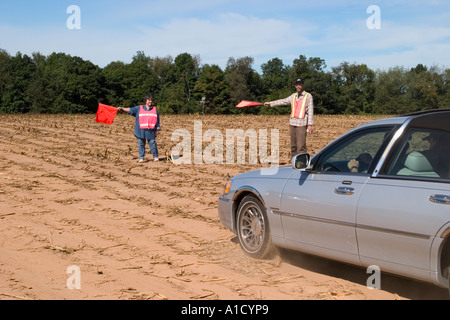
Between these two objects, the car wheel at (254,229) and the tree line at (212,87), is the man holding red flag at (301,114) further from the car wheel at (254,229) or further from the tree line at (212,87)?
the tree line at (212,87)

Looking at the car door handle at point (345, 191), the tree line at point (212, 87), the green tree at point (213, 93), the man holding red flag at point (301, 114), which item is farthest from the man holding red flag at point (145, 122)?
the green tree at point (213, 93)

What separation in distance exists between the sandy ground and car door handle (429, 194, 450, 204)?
1165mm

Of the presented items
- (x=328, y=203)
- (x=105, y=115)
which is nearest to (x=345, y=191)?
(x=328, y=203)

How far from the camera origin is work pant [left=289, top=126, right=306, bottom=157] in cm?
1318

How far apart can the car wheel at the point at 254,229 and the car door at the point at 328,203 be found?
15.5 inches

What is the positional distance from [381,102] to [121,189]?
8117 cm

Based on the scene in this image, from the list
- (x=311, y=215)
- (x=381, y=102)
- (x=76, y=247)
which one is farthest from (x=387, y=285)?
(x=381, y=102)

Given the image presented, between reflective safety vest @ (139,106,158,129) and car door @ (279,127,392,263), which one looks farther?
reflective safety vest @ (139,106,158,129)

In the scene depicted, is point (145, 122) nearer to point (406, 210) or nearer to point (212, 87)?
point (406, 210)

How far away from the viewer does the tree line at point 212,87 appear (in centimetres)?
9131

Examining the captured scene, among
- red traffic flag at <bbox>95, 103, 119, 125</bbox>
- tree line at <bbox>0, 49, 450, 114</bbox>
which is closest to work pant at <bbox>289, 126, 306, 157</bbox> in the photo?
red traffic flag at <bbox>95, 103, 119, 125</bbox>

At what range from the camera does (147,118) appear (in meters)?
16.5

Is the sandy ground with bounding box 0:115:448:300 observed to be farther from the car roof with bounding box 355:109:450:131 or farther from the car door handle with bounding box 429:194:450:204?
the car roof with bounding box 355:109:450:131

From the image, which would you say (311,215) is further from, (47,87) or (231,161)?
(47,87)
